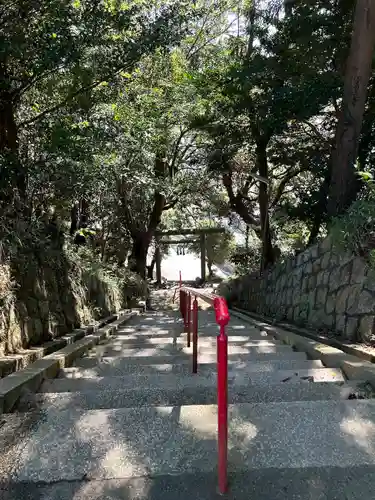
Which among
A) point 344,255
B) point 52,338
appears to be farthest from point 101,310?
point 344,255

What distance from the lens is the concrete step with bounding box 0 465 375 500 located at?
5.32ft

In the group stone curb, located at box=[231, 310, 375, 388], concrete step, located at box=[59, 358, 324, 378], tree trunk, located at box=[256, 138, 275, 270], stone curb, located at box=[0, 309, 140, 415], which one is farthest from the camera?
tree trunk, located at box=[256, 138, 275, 270]

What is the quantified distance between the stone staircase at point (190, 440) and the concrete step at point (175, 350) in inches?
43.9

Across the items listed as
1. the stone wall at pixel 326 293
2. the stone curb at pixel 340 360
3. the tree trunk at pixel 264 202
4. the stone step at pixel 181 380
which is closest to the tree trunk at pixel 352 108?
the stone wall at pixel 326 293

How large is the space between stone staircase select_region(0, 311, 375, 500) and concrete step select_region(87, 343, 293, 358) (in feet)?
3.66

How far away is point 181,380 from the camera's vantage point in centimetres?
296

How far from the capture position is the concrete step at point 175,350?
4.14m

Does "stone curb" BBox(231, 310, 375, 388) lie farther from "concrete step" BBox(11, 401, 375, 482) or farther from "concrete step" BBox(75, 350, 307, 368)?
"concrete step" BBox(11, 401, 375, 482)

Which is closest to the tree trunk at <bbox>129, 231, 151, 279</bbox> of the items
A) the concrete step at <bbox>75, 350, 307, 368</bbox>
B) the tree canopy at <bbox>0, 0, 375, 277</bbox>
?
the tree canopy at <bbox>0, 0, 375, 277</bbox>

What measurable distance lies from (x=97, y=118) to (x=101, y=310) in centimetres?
323

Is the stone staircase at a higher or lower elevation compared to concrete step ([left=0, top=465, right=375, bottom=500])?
higher

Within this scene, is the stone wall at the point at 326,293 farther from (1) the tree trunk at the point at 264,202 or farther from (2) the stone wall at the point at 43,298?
(2) the stone wall at the point at 43,298

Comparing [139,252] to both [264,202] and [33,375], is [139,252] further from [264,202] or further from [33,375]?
[33,375]

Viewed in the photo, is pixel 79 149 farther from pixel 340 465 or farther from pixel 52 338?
pixel 340 465
